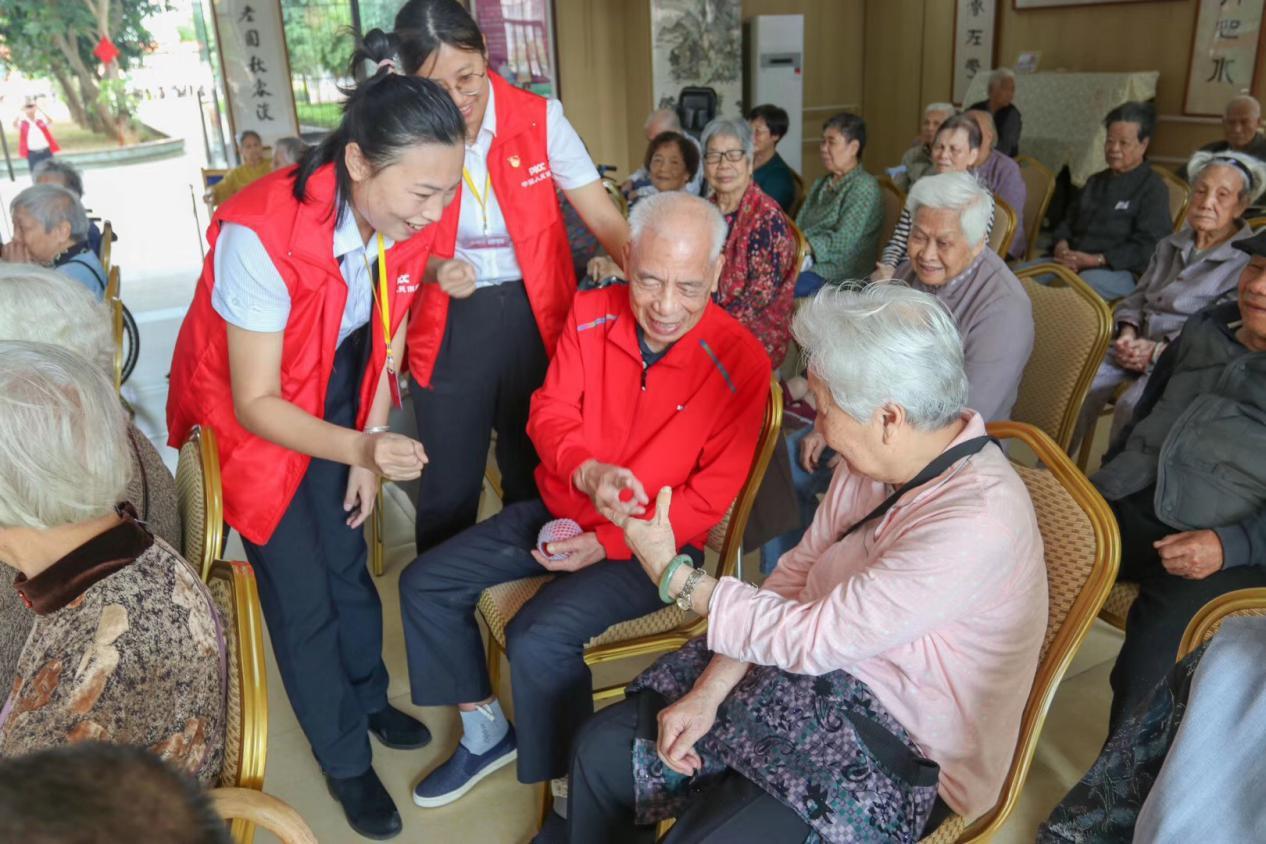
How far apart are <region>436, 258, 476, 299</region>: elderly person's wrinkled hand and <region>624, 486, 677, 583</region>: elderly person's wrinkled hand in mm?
738

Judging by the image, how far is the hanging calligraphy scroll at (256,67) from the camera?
689 cm

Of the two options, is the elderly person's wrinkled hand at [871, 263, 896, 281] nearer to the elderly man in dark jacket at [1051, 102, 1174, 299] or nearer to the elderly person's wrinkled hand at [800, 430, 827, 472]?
the elderly person's wrinkled hand at [800, 430, 827, 472]

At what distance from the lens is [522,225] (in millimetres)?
2098

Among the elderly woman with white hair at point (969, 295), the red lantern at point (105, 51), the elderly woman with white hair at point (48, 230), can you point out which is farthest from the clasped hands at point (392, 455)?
the red lantern at point (105, 51)

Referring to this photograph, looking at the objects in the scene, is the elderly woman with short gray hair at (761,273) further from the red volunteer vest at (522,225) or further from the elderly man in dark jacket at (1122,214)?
the elderly man in dark jacket at (1122,214)

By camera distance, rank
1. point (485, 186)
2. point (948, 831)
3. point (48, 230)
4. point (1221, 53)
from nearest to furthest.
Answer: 1. point (948, 831)
2. point (485, 186)
3. point (48, 230)
4. point (1221, 53)

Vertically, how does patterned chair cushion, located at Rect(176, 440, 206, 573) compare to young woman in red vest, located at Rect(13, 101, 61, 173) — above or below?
below

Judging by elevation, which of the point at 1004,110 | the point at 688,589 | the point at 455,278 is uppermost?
the point at 1004,110

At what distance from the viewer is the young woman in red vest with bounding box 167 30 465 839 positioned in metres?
1.57

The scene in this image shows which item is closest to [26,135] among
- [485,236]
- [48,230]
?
[48,230]

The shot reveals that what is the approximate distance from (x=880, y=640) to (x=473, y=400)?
1.20 m

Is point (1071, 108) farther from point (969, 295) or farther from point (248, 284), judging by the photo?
point (248, 284)

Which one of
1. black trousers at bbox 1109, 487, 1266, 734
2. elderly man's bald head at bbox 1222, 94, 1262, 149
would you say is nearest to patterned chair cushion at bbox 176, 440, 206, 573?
black trousers at bbox 1109, 487, 1266, 734

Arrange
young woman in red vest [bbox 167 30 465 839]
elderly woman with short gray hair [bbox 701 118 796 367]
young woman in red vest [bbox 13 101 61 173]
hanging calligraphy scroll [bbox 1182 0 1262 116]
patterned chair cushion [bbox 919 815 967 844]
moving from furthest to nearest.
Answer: young woman in red vest [bbox 13 101 61 173] → hanging calligraphy scroll [bbox 1182 0 1262 116] → elderly woman with short gray hair [bbox 701 118 796 367] → young woman in red vest [bbox 167 30 465 839] → patterned chair cushion [bbox 919 815 967 844]
